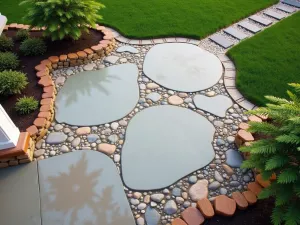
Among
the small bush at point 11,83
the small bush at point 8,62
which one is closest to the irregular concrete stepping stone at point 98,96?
the small bush at point 11,83

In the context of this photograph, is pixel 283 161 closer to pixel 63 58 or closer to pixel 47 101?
pixel 47 101

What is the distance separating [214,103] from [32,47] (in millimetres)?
3148

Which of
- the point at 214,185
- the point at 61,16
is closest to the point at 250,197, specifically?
the point at 214,185

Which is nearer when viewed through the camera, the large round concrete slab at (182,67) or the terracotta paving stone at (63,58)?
the large round concrete slab at (182,67)

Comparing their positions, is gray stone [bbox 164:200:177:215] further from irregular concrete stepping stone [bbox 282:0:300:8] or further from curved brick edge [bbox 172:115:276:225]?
irregular concrete stepping stone [bbox 282:0:300:8]

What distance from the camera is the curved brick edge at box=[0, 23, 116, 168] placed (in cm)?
319

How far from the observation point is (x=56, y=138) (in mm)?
3285

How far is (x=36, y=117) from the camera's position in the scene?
3.40 m

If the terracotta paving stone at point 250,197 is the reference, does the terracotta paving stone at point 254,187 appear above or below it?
above

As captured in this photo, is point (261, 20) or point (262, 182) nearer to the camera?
point (262, 182)

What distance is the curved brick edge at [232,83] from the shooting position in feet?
12.1

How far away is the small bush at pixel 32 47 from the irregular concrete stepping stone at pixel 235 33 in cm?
348

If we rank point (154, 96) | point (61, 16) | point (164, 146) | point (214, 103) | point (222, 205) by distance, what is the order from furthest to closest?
1. point (61, 16)
2. point (154, 96)
3. point (214, 103)
4. point (164, 146)
5. point (222, 205)

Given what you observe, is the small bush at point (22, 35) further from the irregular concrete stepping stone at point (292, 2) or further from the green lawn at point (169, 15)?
the irregular concrete stepping stone at point (292, 2)
